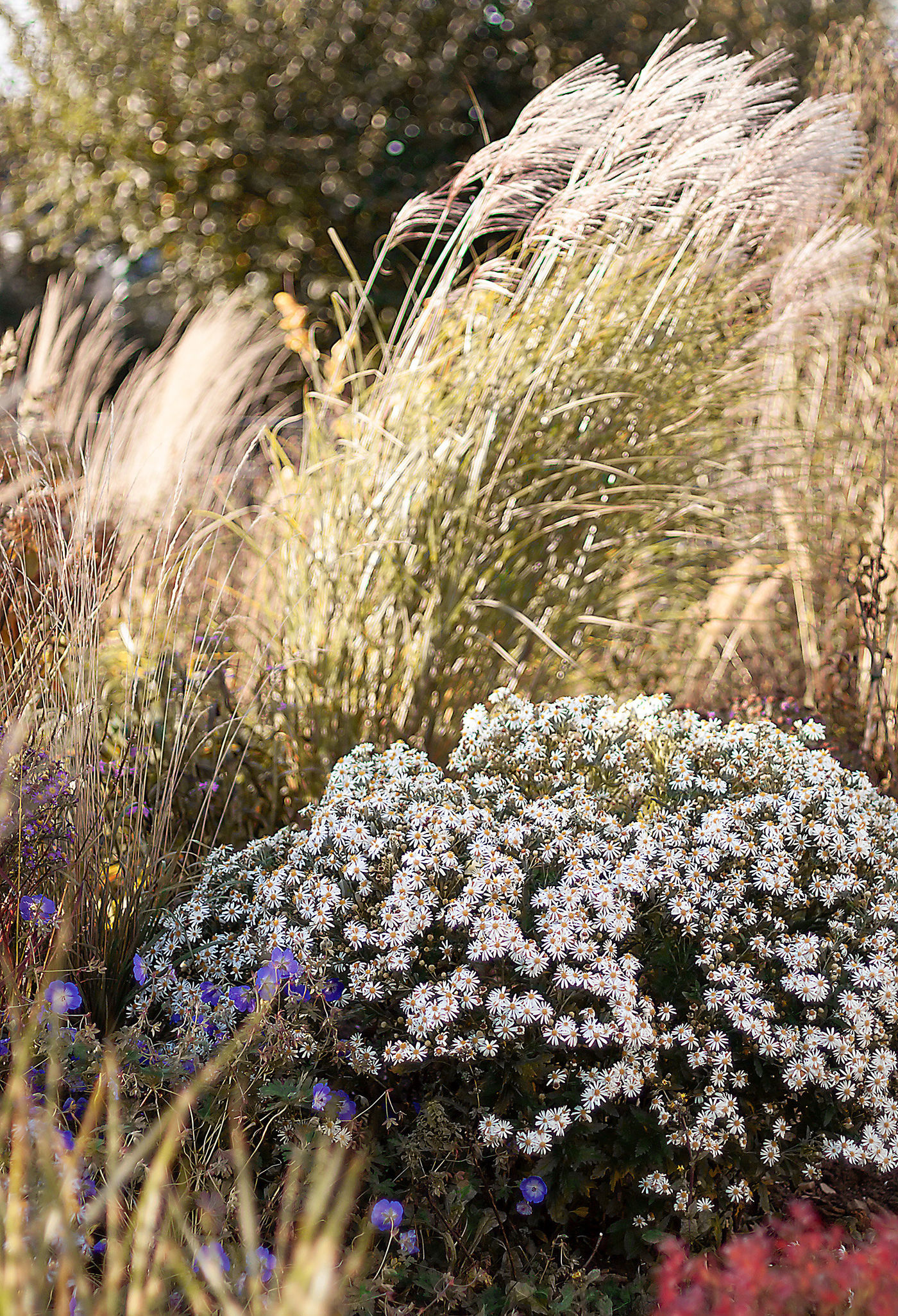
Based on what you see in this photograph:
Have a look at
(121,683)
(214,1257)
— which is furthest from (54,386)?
(214,1257)

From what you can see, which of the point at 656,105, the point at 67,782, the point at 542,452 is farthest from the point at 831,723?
the point at 67,782

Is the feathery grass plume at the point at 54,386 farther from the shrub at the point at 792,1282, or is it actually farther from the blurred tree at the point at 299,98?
the blurred tree at the point at 299,98

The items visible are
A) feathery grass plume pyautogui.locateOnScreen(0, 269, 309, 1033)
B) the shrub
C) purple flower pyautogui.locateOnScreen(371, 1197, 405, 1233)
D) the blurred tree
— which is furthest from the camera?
the blurred tree

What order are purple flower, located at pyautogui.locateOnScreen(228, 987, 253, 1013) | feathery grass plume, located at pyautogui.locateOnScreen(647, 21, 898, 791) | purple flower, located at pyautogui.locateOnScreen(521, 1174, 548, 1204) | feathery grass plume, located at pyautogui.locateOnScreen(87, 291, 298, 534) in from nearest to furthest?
1. purple flower, located at pyautogui.locateOnScreen(521, 1174, 548, 1204)
2. purple flower, located at pyautogui.locateOnScreen(228, 987, 253, 1013)
3. feathery grass plume, located at pyautogui.locateOnScreen(87, 291, 298, 534)
4. feathery grass plume, located at pyautogui.locateOnScreen(647, 21, 898, 791)

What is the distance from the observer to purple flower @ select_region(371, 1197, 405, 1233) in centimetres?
132

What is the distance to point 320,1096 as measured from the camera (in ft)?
4.62

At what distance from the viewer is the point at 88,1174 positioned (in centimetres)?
124

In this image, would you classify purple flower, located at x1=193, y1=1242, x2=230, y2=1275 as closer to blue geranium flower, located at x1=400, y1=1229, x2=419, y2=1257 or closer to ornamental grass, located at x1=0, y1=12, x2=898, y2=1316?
ornamental grass, located at x1=0, y1=12, x2=898, y2=1316

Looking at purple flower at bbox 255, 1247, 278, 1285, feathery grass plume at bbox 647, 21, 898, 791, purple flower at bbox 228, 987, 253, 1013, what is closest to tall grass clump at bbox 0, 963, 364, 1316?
purple flower at bbox 255, 1247, 278, 1285

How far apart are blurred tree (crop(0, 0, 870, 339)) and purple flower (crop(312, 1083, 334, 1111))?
20.2 feet

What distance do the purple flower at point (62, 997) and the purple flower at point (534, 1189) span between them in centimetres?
67

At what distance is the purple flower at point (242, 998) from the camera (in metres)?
1.54

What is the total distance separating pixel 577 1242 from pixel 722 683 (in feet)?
7.18

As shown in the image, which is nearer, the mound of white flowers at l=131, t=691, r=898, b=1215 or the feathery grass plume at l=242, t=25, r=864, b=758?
the mound of white flowers at l=131, t=691, r=898, b=1215
